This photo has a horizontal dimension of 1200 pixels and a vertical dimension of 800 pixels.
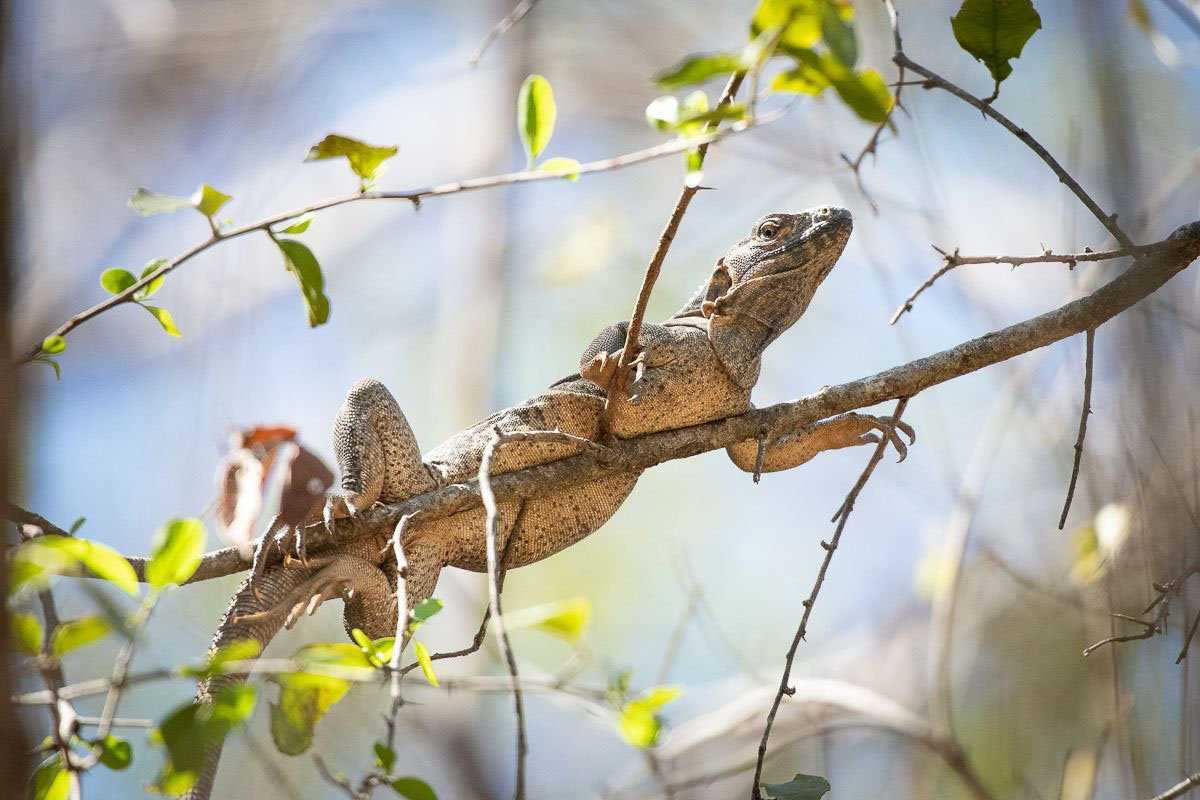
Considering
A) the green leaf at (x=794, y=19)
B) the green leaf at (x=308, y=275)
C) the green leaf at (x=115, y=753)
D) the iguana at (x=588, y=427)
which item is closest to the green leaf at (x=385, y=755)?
the green leaf at (x=115, y=753)

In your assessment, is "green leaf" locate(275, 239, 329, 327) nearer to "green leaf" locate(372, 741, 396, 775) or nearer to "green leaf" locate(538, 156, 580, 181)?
"green leaf" locate(538, 156, 580, 181)

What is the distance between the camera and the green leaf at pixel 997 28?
11.0 feet

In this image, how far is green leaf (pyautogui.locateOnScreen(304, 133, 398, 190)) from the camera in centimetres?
276

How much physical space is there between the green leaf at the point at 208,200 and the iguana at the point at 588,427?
1728 mm

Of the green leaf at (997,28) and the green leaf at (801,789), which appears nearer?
the green leaf at (801,789)

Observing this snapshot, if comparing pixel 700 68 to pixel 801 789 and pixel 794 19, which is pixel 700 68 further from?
pixel 801 789

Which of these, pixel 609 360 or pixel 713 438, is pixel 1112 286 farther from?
pixel 609 360

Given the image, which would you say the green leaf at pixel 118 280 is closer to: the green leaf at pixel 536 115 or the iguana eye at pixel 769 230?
the green leaf at pixel 536 115

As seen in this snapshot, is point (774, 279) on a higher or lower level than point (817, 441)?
higher

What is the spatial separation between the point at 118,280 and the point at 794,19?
2.54m

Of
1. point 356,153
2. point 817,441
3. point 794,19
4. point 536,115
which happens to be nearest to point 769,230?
point 817,441

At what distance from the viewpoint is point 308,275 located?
9.54 ft

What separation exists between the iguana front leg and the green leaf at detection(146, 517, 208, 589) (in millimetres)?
2812

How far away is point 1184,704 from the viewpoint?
152 inches
